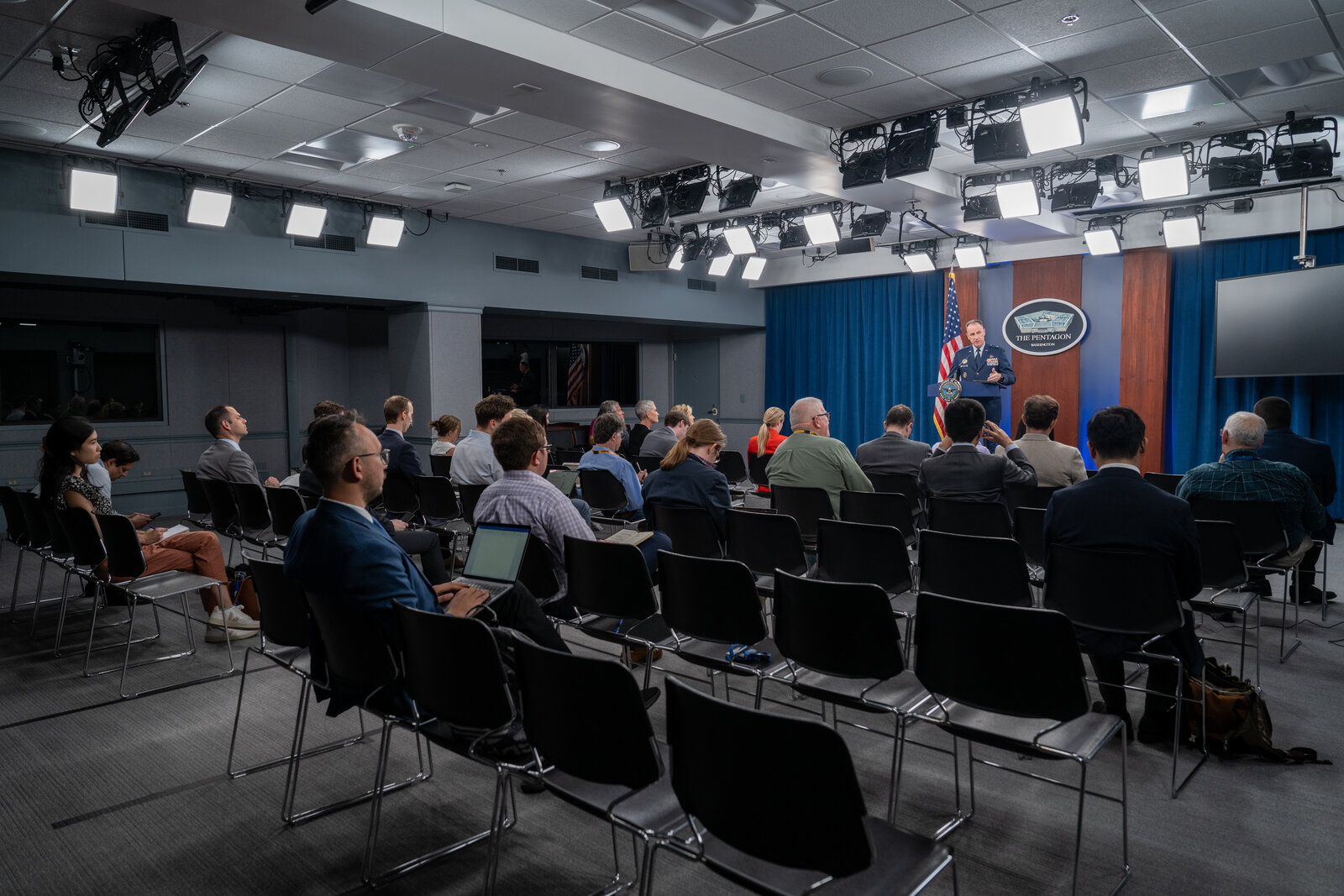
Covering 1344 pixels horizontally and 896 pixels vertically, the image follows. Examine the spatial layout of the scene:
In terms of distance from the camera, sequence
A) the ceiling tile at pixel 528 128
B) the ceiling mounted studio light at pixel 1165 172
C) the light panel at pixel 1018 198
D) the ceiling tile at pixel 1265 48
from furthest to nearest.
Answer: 1. the light panel at pixel 1018 198
2. the ceiling mounted studio light at pixel 1165 172
3. the ceiling tile at pixel 528 128
4. the ceiling tile at pixel 1265 48

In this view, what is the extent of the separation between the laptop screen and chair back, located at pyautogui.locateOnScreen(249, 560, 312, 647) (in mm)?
610

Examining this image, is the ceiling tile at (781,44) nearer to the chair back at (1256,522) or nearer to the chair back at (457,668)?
the chair back at (1256,522)

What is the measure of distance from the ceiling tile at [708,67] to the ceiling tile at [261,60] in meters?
2.15

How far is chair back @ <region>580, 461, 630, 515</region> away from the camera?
6.01 metres

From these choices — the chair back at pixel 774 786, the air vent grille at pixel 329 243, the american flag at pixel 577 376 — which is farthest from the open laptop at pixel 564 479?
the american flag at pixel 577 376

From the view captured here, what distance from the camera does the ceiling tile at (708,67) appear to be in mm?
Result: 5254

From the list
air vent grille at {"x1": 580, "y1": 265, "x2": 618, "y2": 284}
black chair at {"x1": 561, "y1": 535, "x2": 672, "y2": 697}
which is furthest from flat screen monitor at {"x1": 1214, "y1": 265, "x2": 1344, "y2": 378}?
black chair at {"x1": 561, "y1": 535, "x2": 672, "y2": 697}

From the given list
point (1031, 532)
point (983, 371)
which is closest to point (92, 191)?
point (1031, 532)

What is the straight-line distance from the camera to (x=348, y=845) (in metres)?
2.79

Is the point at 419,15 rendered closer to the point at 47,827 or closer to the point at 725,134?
the point at 725,134

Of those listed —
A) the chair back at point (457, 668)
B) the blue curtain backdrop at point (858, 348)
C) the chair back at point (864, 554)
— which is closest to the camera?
the chair back at point (457, 668)

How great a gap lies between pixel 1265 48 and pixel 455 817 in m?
6.16

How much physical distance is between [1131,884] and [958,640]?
903 millimetres

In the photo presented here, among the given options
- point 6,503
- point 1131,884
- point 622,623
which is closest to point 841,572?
point 622,623
